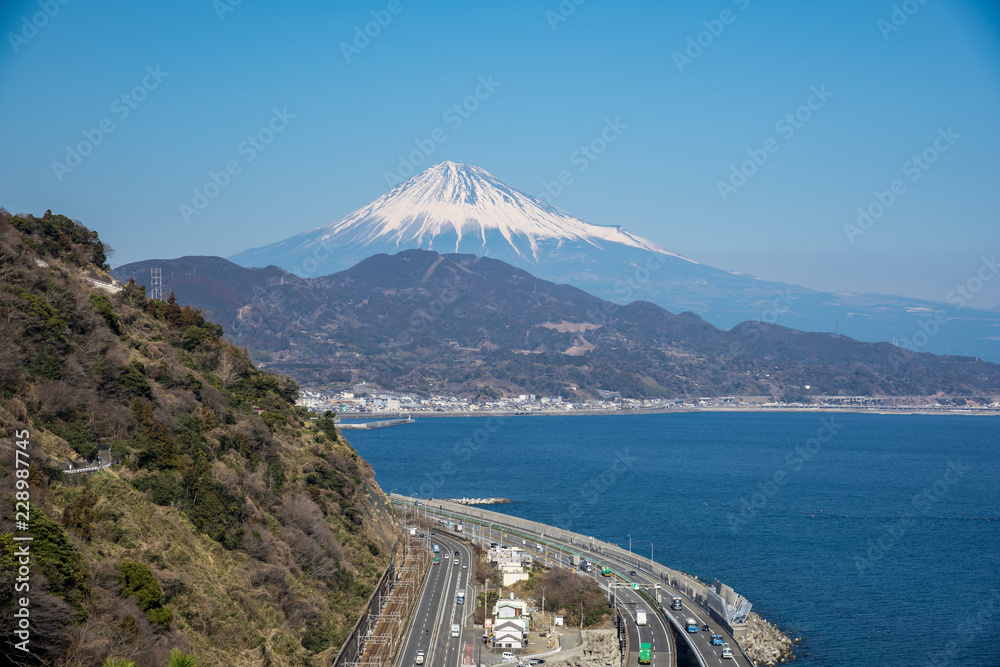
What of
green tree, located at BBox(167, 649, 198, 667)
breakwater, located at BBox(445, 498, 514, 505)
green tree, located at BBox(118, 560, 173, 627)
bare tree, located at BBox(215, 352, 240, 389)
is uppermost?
breakwater, located at BBox(445, 498, 514, 505)

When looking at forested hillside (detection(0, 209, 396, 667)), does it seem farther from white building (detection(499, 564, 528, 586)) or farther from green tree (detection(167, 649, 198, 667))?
white building (detection(499, 564, 528, 586))

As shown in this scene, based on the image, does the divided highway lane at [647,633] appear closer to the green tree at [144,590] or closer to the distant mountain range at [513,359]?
the green tree at [144,590]

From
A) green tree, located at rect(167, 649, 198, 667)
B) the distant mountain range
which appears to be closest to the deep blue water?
green tree, located at rect(167, 649, 198, 667)

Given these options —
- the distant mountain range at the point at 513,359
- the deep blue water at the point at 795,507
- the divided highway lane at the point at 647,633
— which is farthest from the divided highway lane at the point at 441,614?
the distant mountain range at the point at 513,359

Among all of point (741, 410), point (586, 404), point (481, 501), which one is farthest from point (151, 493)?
point (741, 410)

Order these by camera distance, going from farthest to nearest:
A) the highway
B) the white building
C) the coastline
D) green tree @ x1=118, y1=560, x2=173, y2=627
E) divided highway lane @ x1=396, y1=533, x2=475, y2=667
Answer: the coastline < the white building < the highway < divided highway lane @ x1=396, y1=533, x2=475, y2=667 < green tree @ x1=118, y1=560, x2=173, y2=627

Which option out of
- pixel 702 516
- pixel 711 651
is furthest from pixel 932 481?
pixel 711 651
